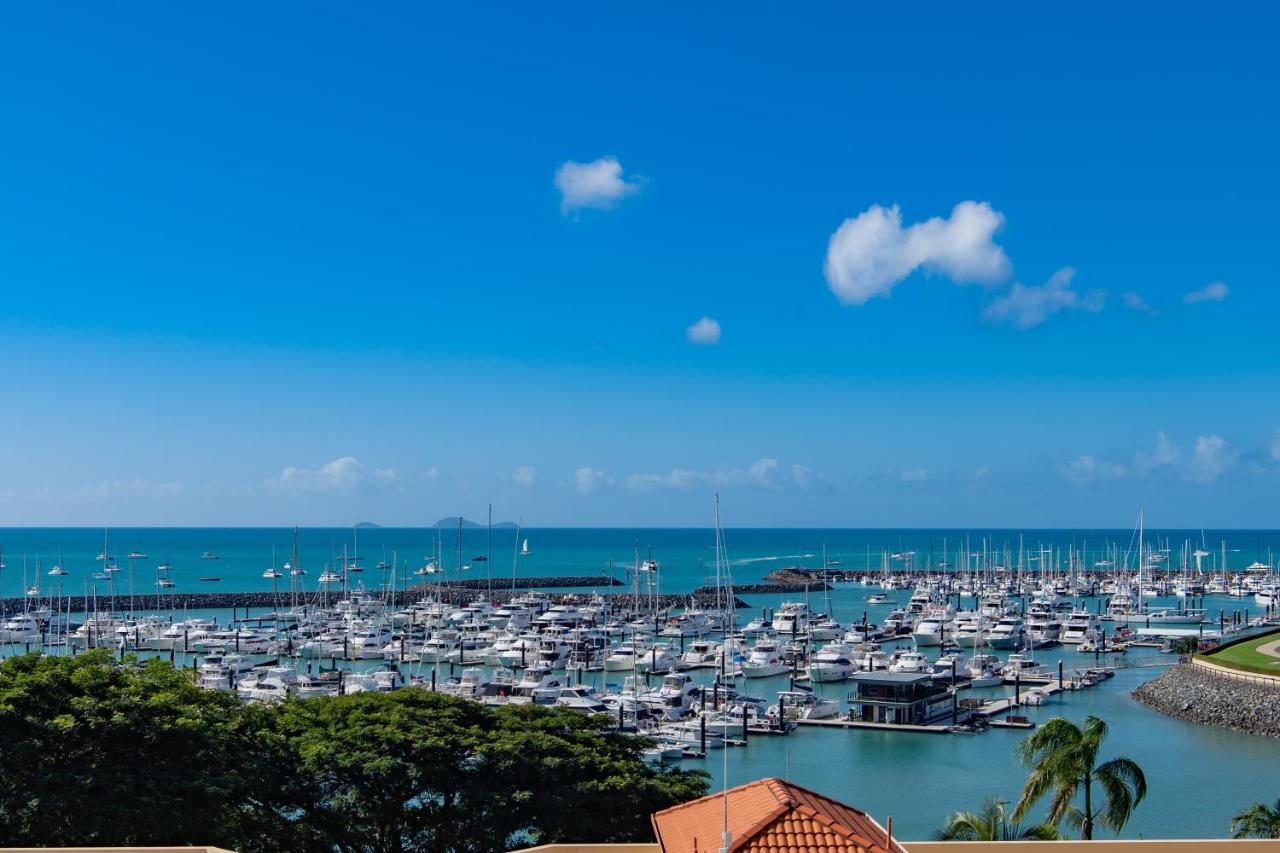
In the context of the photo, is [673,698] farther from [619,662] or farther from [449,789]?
[449,789]

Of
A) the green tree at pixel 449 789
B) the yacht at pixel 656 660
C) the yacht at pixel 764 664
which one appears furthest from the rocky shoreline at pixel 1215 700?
the green tree at pixel 449 789

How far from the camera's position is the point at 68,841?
18.2 metres

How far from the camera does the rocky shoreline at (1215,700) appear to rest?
48344 millimetres

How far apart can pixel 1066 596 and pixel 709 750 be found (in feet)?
251

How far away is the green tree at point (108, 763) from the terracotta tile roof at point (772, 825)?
34.4ft

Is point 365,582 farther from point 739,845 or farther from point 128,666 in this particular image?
point 739,845

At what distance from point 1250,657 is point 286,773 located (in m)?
52.2

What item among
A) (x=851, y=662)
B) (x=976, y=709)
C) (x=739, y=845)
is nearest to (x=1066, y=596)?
(x=851, y=662)

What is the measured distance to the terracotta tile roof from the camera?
9.81 metres

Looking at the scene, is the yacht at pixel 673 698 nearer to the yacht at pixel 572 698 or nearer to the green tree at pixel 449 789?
the yacht at pixel 572 698

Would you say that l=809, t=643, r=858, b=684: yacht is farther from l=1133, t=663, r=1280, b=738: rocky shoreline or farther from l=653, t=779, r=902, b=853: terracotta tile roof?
l=653, t=779, r=902, b=853: terracotta tile roof

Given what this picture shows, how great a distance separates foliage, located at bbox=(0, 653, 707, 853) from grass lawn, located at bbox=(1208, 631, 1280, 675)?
41604 mm

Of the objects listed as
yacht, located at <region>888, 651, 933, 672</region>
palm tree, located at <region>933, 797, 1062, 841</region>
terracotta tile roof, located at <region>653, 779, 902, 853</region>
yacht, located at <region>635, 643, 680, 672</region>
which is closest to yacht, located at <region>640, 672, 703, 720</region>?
yacht, located at <region>635, 643, 680, 672</region>

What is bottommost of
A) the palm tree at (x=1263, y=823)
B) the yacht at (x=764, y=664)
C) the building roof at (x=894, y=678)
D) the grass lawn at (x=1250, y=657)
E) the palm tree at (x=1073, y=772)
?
the yacht at (x=764, y=664)
